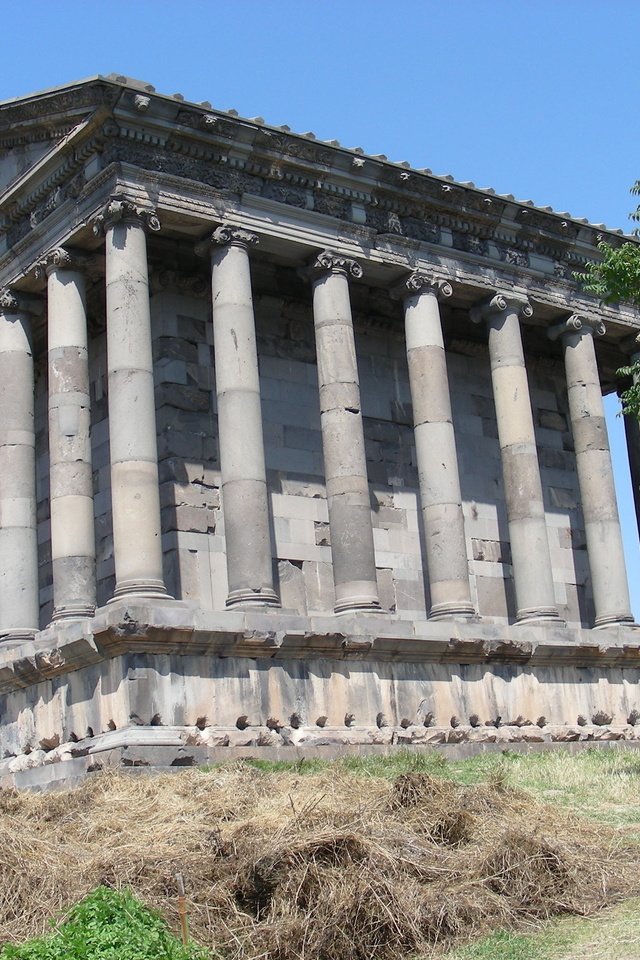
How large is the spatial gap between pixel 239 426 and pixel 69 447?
2.80 meters

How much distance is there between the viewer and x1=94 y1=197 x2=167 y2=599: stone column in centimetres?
1969

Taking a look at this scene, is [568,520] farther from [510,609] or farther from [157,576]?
[157,576]

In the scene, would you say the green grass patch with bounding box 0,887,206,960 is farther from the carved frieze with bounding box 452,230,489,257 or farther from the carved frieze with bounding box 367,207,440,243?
the carved frieze with bounding box 452,230,489,257

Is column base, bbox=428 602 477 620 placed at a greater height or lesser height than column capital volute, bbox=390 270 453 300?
lesser

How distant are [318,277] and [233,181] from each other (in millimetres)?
2318

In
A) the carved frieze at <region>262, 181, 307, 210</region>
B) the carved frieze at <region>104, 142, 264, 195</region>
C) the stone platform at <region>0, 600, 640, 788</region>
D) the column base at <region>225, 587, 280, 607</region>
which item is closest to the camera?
the stone platform at <region>0, 600, 640, 788</region>

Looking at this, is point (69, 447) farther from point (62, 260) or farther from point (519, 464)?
point (519, 464)

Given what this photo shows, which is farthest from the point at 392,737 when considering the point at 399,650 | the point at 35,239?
the point at 35,239

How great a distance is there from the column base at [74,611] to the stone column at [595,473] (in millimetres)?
10183

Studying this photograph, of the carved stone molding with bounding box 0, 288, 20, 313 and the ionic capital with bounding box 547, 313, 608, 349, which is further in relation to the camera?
the ionic capital with bounding box 547, 313, 608, 349

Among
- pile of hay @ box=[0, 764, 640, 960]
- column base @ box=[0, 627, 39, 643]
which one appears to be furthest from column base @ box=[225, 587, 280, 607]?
pile of hay @ box=[0, 764, 640, 960]

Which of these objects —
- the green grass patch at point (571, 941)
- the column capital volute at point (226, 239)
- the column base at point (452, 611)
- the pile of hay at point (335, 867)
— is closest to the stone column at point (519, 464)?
the column base at point (452, 611)

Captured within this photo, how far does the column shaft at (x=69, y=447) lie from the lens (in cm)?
2073

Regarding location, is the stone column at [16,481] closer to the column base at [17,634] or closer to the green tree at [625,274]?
the column base at [17,634]
